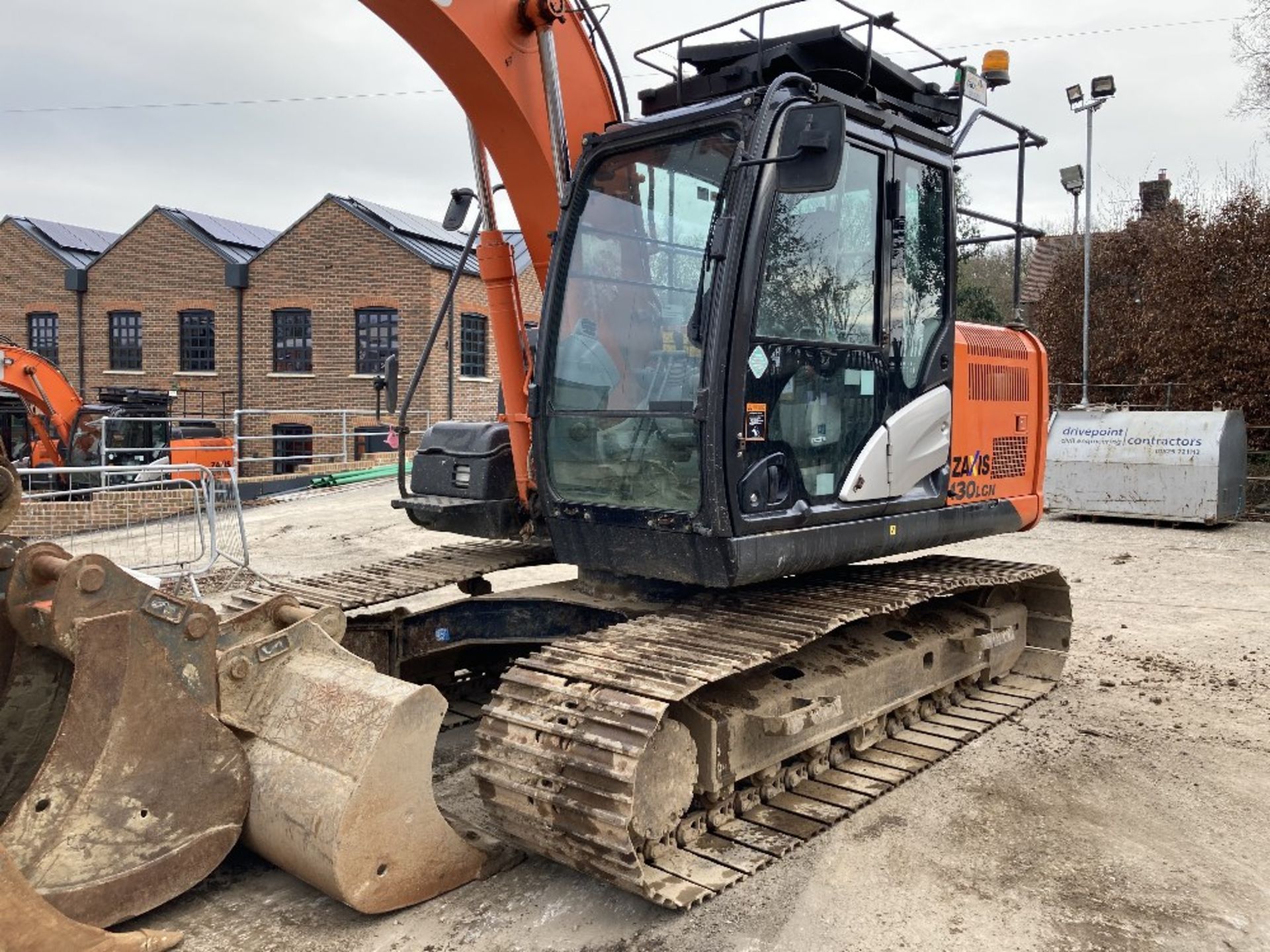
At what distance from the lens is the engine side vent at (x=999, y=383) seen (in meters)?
5.26

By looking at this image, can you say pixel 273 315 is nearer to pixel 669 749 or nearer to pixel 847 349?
pixel 847 349

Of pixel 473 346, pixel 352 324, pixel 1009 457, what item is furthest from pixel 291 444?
pixel 1009 457

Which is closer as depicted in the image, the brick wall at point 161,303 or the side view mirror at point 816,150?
the side view mirror at point 816,150

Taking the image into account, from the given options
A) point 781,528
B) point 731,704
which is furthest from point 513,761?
point 781,528

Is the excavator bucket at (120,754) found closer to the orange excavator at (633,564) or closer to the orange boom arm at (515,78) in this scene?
the orange excavator at (633,564)

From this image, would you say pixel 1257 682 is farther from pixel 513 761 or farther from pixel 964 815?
pixel 513 761

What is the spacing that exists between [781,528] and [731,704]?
69 cm

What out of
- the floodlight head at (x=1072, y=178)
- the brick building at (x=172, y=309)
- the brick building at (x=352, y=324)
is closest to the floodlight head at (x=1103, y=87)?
the floodlight head at (x=1072, y=178)

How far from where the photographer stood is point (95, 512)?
11.8 meters

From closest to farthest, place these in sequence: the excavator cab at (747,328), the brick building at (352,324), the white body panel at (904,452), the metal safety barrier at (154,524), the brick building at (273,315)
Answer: the excavator cab at (747,328)
the white body panel at (904,452)
the metal safety barrier at (154,524)
the brick building at (352,324)
the brick building at (273,315)

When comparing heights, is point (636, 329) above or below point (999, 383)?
above

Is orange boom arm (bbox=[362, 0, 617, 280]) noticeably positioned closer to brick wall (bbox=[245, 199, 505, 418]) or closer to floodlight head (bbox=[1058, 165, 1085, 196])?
floodlight head (bbox=[1058, 165, 1085, 196])

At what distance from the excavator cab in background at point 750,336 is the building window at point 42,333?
27638mm

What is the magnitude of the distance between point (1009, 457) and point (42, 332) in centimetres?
2927
